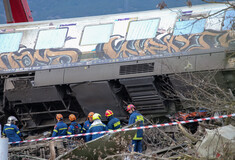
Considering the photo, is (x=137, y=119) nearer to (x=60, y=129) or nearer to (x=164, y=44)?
(x=60, y=129)

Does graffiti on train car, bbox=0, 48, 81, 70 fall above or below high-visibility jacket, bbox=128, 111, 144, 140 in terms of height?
above

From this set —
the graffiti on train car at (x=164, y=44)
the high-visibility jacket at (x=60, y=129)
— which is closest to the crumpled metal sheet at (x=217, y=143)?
the graffiti on train car at (x=164, y=44)

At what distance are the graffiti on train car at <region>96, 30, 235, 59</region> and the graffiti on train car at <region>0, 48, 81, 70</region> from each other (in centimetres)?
85

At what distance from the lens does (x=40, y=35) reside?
40.3 ft

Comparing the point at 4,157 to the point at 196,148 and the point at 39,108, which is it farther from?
the point at 39,108

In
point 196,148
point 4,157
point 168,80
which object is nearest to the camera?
point 196,148

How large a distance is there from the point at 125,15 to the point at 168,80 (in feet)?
8.25

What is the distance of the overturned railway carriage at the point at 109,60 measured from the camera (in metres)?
10.6

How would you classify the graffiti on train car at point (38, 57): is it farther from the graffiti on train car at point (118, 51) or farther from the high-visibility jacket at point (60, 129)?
the high-visibility jacket at point (60, 129)

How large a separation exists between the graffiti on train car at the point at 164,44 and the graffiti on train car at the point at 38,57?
847 mm

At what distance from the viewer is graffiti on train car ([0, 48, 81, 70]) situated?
11.5 meters

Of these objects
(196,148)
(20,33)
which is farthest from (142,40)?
(196,148)

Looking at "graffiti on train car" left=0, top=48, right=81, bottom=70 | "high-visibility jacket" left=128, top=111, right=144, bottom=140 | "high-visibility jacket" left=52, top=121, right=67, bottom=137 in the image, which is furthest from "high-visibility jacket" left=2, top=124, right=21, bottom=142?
"high-visibility jacket" left=128, top=111, right=144, bottom=140

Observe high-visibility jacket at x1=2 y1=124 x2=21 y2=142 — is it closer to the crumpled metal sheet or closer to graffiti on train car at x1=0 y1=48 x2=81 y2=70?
graffiti on train car at x1=0 y1=48 x2=81 y2=70
